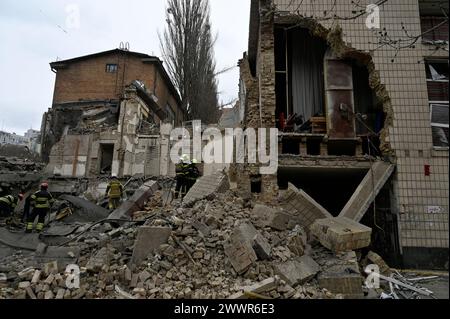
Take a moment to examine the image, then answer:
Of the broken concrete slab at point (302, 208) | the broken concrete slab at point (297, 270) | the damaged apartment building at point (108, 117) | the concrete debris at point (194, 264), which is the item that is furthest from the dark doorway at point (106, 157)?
the broken concrete slab at point (297, 270)

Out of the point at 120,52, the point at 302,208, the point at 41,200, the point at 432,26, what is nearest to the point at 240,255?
the point at 302,208

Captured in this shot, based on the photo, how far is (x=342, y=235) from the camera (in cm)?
505

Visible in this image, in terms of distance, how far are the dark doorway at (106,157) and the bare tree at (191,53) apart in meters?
5.47

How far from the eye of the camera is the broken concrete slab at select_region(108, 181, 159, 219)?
7.47 m

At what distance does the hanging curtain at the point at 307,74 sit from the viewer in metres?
8.58

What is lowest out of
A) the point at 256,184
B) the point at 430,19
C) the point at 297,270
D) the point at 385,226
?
the point at 297,270

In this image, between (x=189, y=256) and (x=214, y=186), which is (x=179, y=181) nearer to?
(x=214, y=186)

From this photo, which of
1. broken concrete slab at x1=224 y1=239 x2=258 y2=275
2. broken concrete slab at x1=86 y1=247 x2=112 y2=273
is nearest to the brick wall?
broken concrete slab at x1=86 y1=247 x2=112 y2=273

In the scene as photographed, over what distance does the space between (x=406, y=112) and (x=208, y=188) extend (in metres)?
5.27

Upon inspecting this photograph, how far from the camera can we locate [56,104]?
2109cm

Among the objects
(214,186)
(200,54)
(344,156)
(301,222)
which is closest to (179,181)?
(214,186)

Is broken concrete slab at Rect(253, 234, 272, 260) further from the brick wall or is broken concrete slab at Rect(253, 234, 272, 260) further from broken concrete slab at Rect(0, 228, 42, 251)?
the brick wall

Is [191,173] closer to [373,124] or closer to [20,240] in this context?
[20,240]
